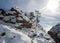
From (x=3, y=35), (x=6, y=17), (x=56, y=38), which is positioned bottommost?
(x=56, y=38)

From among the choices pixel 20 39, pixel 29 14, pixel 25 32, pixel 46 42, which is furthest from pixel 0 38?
pixel 29 14

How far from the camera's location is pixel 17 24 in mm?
38188

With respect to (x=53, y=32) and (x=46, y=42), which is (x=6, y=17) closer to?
(x=46, y=42)

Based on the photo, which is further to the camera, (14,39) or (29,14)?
(29,14)

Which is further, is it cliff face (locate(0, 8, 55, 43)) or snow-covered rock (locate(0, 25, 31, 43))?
cliff face (locate(0, 8, 55, 43))

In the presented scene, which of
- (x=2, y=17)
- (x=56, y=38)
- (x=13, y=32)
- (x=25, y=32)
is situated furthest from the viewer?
(x=56, y=38)

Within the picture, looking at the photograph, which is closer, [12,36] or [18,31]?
[12,36]

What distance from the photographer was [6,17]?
41281mm

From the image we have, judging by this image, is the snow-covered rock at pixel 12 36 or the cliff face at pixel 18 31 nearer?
the snow-covered rock at pixel 12 36

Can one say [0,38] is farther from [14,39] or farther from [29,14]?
[29,14]

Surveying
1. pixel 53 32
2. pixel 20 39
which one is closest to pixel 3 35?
pixel 20 39

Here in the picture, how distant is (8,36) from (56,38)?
92.3 feet

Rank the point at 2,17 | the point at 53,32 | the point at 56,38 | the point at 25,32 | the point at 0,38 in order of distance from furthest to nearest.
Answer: the point at 53,32 → the point at 56,38 → the point at 2,17 → the point at 25,32 → the point at 0,38

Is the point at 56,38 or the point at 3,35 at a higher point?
the point at 3,35
